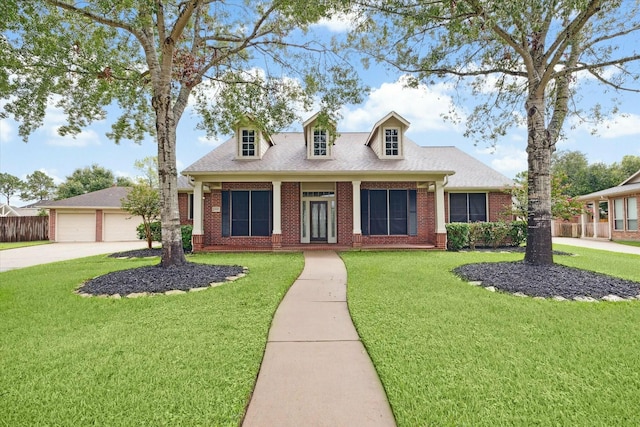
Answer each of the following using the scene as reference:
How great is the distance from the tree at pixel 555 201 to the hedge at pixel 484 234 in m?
0.80

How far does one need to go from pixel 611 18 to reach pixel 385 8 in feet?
18.2

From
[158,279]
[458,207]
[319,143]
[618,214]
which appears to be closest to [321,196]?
[319,143]

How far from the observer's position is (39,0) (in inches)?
269

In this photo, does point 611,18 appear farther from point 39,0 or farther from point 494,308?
point 39,0

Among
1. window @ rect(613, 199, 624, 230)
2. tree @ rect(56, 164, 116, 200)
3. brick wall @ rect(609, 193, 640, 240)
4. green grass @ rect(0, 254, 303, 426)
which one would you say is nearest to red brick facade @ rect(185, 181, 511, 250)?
green grass @ rect(0, 254, 303, 426)

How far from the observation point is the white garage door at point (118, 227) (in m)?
22.3

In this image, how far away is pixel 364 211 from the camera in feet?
43.9

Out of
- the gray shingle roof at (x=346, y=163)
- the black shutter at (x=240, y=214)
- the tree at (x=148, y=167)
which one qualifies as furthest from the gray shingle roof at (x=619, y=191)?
the tree at (x=148, y=167)

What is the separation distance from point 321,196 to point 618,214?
1835 cm

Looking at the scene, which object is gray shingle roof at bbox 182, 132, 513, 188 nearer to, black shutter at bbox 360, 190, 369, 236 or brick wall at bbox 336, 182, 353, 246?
brick wall at bbox 336, 182, 353, 246

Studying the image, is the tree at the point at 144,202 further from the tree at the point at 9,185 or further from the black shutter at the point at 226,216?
the tree at the point at 9,185

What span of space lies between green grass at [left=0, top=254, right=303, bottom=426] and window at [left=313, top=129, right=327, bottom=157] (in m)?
8.87

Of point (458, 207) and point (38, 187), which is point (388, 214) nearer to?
point (458, 207)

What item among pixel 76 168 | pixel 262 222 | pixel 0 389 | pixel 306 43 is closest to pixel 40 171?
pixel 76 168
